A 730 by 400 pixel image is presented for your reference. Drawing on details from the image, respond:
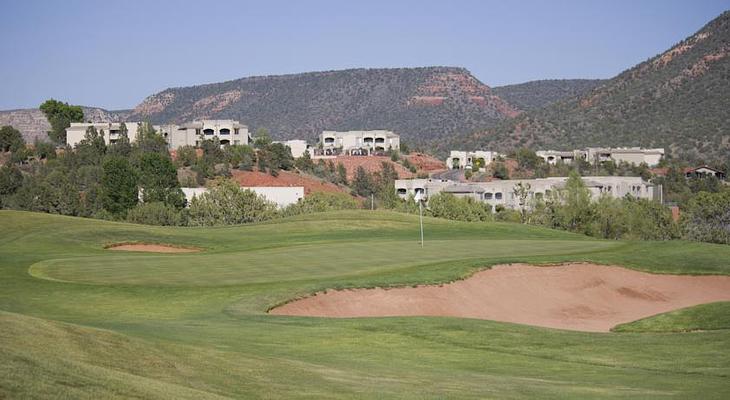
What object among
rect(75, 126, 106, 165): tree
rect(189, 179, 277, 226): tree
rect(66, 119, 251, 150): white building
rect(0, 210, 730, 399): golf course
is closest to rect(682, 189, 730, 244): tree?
rect(189, 179, 277, 226): tree

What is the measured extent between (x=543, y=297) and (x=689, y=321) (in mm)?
7325

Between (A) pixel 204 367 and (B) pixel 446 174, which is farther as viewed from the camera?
(B) pixel 446 174

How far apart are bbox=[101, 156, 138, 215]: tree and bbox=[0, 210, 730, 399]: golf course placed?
4764 cm

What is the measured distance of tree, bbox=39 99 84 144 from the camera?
153 m

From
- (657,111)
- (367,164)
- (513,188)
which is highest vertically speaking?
(657,111)

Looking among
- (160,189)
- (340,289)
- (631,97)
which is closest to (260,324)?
(340,289)

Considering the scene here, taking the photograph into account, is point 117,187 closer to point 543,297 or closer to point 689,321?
point 543,297

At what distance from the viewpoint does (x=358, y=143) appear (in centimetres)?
17562

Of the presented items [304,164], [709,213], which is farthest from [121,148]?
[709,213]

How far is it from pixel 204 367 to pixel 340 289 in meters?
15.5

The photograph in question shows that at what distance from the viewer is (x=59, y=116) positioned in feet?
522

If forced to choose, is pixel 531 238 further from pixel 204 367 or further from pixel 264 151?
pixel 264 151

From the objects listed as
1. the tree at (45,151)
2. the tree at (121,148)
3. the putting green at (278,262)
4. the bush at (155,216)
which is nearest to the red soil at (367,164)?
the tree at (121,148)

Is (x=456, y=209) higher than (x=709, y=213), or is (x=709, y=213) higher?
(x=456, y=209)
